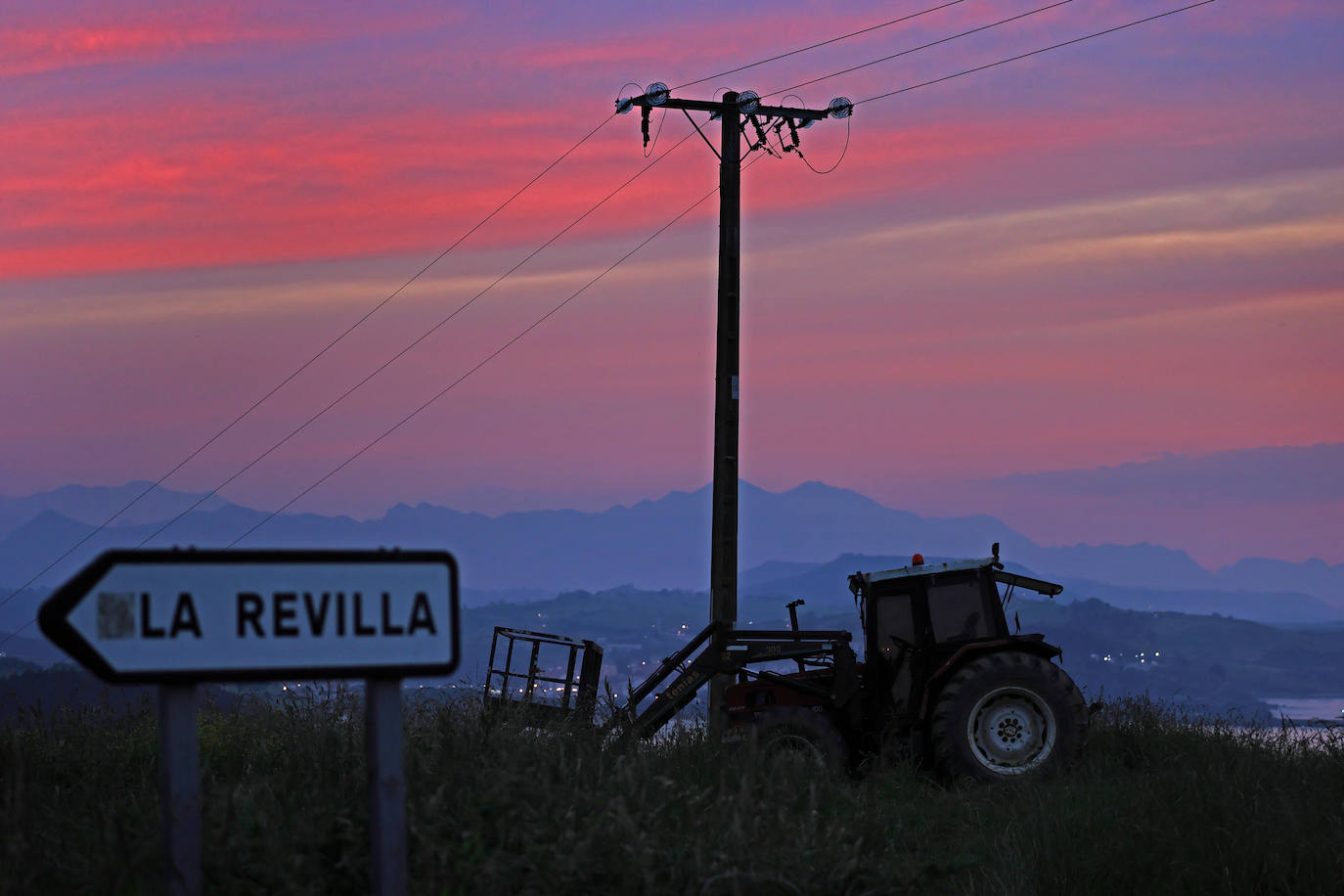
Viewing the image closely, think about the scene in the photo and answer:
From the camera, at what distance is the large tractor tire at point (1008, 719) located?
12.5m

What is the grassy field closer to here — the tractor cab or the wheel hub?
the wheel hub

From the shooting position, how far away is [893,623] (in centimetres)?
1388

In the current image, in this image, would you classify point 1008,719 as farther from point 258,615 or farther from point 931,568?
point 258,615

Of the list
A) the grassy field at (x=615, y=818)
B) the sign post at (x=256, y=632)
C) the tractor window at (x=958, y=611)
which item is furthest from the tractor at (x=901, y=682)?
the sign post at (x=256, y=632)

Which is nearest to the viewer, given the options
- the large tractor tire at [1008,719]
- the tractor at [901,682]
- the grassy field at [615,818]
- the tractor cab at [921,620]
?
the grassy field at [615,818]

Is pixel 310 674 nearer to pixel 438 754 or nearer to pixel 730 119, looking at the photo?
pixel 438 754

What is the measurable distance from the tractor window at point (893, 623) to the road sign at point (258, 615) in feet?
32.0

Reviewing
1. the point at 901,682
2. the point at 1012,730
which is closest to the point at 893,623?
the point at 901,682

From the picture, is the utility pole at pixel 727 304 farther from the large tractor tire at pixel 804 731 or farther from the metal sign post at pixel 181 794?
the metal sign post at pixel 181 794

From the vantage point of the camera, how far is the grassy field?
17.9 feet

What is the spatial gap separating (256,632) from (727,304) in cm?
1449

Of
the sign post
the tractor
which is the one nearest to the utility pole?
the tractor

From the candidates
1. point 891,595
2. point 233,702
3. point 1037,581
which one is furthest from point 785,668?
point 233,702

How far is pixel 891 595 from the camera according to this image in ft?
45.6
